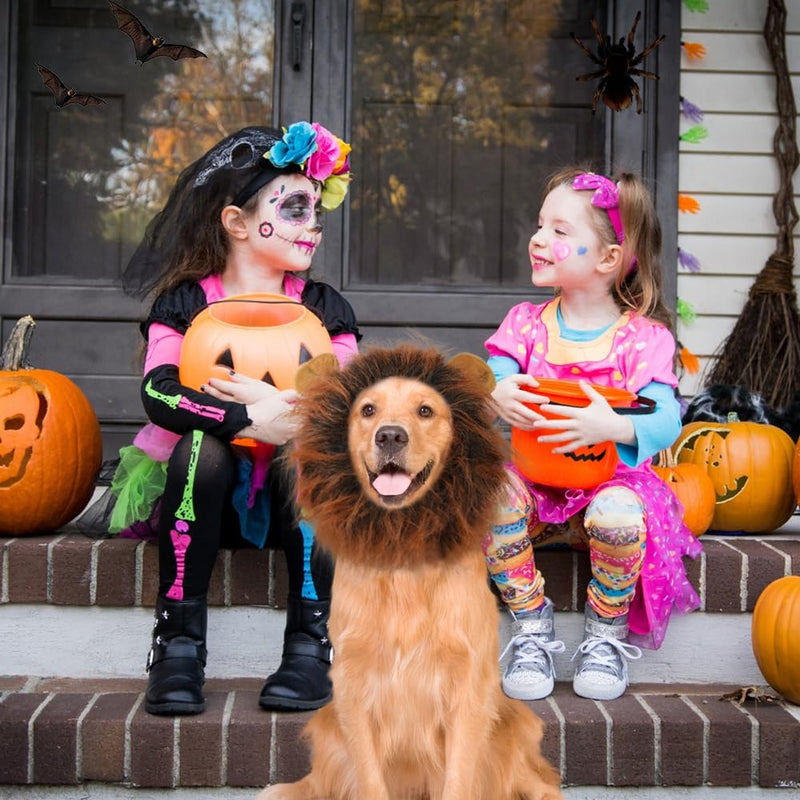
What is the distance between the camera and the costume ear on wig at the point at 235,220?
2740 mm

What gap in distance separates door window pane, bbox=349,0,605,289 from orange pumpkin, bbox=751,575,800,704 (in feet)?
7.90

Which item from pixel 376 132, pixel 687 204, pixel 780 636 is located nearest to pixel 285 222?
pixel 780 636

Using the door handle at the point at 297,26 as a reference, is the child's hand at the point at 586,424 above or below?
below

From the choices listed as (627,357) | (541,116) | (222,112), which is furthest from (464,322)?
(627,357)

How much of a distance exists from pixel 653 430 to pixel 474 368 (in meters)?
0.81

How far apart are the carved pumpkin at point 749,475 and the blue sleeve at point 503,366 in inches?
36.3

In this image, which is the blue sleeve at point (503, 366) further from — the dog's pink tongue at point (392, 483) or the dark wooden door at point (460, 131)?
the dark wooden door at point (460, 131)

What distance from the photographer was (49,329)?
437 centimetres

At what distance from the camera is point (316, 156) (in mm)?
2707

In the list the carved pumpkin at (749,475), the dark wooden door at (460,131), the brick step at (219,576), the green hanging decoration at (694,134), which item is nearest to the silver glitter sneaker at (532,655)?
the brick step at (219,576)

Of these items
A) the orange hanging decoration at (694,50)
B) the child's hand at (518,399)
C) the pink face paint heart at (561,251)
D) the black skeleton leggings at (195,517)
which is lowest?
the black skeleton leggings at (195,517)

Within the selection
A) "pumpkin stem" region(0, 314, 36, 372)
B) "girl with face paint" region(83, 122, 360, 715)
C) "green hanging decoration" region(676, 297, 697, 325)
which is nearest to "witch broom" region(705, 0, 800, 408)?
"green hanging decoration" region(676, 297, 697, 325)

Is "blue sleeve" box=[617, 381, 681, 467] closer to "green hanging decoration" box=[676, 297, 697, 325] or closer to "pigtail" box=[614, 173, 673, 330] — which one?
"pigtail" box=[614, 173, 673, 330]

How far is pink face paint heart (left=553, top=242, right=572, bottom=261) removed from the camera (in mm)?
2662
